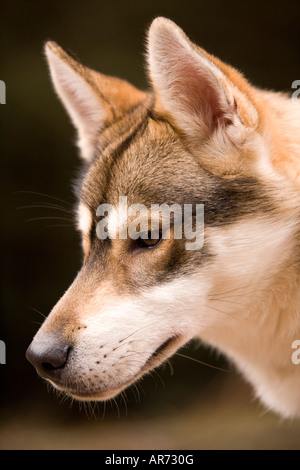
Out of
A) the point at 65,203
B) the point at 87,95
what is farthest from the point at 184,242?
the point at 65,203

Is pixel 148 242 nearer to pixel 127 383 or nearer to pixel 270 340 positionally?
pixel 127 383

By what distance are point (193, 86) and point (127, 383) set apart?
3.29ft

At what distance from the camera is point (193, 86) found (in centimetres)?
182

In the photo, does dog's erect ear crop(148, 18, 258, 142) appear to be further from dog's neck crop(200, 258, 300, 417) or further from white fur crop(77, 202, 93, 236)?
dog's neck crop(200, 258, 300, 417)

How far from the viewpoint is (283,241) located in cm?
187

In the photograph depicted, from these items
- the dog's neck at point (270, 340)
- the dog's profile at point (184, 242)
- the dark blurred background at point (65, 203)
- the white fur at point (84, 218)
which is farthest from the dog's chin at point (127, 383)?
the dark blurred background at point (65, 203)

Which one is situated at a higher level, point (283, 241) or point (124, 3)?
point (124, 3)

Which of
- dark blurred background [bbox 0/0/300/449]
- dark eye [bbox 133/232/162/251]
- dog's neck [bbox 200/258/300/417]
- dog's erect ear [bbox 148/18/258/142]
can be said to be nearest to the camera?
dog's erect ear [bbox 148/18/258/142]

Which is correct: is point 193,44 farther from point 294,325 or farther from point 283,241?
point 294,325

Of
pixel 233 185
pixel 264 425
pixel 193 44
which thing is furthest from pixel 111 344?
pixel 264 425

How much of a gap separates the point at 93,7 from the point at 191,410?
2950mm

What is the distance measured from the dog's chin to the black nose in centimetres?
6

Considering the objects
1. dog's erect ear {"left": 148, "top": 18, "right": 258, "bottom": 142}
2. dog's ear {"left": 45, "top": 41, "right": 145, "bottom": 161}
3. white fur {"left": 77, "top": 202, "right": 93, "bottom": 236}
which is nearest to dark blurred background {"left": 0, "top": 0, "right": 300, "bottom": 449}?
dog's ear {"left": 45, "top": 41, "right": 145, "bottom": 161}

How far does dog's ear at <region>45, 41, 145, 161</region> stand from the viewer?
2256 millimetres
